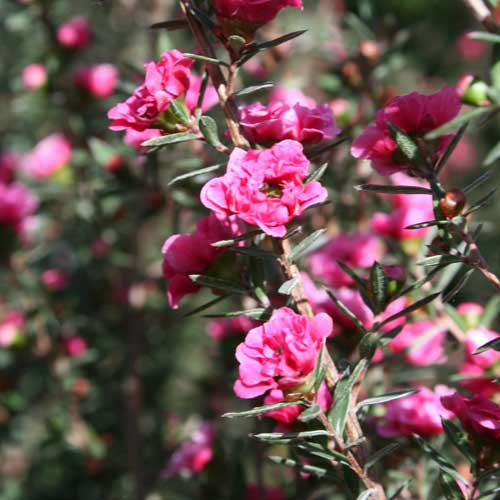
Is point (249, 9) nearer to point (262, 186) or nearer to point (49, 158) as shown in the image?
point (262, 186)

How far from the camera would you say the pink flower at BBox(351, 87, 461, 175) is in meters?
0.76

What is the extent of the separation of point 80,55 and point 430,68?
2.84ft

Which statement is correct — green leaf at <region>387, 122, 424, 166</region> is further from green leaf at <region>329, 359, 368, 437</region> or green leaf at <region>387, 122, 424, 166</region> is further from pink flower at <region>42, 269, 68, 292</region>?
pink flower at <region>42, 269, 68, 292</region>

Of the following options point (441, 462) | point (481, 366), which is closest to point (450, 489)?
point (441, 462)

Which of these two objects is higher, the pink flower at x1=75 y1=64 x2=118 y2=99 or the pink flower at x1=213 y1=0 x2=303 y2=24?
the pink flower at x1=213 y1=0 x2=303 y2=24

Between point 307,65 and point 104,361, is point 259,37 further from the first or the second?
point 307,65

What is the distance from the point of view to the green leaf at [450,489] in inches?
31.2

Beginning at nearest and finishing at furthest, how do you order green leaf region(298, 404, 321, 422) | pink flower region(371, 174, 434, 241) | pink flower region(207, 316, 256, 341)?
green leaf region(298, 404, 321, 422), pink flower region(371, 174, 434, 241), pink flower region(207, 316, 256, 341)

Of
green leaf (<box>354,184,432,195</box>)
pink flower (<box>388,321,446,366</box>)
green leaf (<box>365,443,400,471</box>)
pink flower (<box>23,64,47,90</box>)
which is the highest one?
green leaf (<box>354,184,432,195</box>)

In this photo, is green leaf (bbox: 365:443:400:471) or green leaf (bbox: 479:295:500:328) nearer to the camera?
green leaf (bbox: 365:443:400:471)

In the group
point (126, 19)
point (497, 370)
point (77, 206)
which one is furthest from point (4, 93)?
point (497, 370)

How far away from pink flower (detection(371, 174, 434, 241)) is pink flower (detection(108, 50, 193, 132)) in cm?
58

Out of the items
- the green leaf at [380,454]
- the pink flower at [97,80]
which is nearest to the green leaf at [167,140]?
the green leaf at [380,454]

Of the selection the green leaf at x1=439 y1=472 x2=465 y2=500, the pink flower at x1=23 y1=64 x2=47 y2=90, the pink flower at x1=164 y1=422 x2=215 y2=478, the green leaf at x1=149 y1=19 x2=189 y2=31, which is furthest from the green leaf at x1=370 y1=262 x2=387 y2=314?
the pink flower at x1=23 y1=64 x2=47 y2=90
